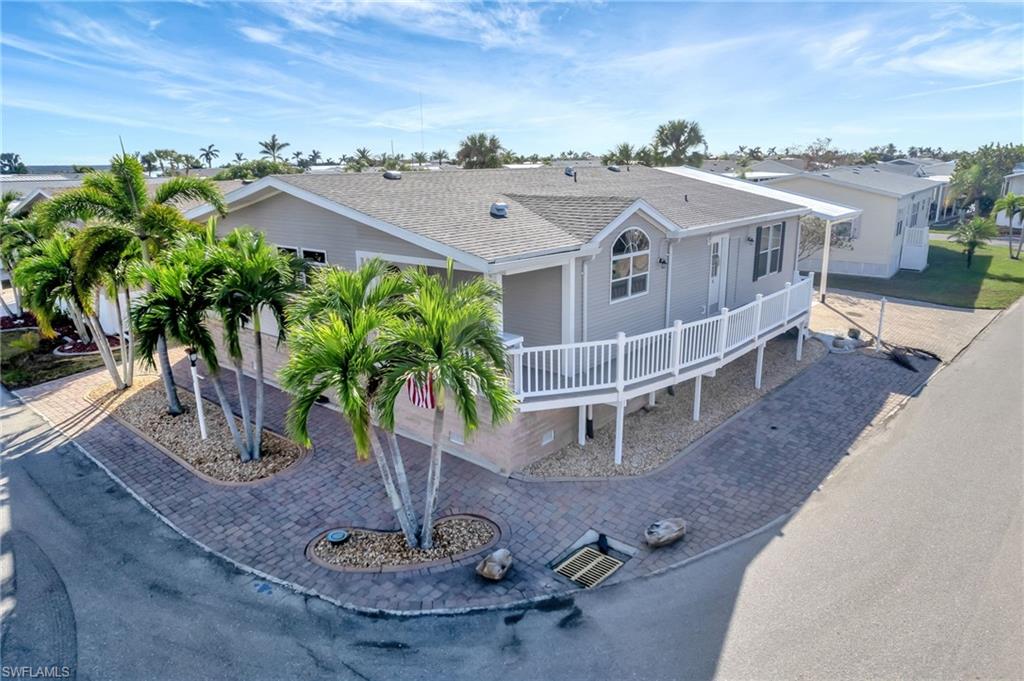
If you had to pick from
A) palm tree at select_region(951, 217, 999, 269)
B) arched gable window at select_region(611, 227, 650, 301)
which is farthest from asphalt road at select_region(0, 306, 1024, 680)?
palm tree at select_region(951, 217, 999, 269)

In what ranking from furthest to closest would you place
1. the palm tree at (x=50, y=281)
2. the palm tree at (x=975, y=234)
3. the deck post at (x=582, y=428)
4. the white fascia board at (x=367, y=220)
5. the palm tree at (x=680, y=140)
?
the palm tree at (x=680, y=140) → the palm tree at (x=975, y=234) → the palm tree at (x=50, y=281) → the deck post at (x=582, y=428) → the white fascia board at (x=367, y=220)

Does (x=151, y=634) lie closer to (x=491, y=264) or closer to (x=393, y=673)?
(x=393, y=673)

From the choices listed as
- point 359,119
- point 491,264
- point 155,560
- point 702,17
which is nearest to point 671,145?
point 359,119

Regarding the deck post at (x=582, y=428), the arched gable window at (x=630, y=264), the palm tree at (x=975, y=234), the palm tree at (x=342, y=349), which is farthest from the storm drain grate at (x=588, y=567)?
the palm tree at (x=975, y=234)

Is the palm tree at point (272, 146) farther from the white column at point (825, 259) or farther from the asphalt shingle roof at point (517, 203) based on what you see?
the white column at point (825, 259)

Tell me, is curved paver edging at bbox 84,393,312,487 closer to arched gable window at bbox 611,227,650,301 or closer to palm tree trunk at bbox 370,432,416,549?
palm tree trunk at bbox 370,432,416,549

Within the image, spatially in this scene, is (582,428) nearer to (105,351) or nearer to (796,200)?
(105,351)

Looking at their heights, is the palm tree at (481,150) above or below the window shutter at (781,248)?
above

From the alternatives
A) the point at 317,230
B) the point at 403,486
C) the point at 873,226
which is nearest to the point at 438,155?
the point at 873,226
